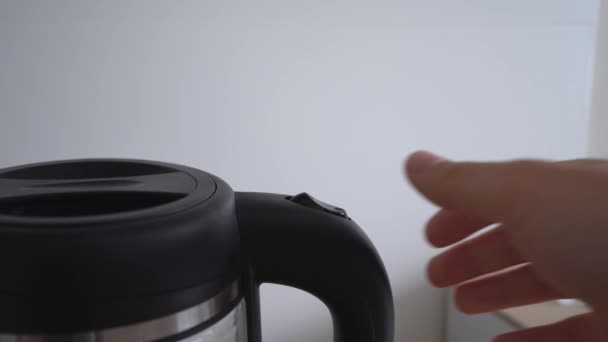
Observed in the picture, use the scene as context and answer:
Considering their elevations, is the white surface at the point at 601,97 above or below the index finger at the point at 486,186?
above

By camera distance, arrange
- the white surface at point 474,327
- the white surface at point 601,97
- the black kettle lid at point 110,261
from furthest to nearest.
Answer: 1. the white surface at point 601,97
2. the white surface at point 474,327
3. the black kettle lid at point 110,261

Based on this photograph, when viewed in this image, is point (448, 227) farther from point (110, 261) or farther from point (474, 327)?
point (474, 327)

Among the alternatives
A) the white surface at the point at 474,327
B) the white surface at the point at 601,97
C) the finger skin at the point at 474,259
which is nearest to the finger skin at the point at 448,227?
the finger skin at the point at 474,259

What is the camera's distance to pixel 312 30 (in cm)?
72

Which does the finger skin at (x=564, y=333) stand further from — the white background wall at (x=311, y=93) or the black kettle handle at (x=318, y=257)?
the white background wall at (x=311, y=93)

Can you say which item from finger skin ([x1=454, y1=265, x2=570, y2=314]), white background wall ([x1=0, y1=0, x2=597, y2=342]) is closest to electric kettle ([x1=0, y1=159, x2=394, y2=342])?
finger skin ([x1=454, y1=265, x2=570, y2=314])

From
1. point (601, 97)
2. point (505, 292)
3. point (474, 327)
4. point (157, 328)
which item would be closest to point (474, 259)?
point (505, 292)

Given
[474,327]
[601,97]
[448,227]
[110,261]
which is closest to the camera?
[110,261]

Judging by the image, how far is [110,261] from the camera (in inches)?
10.5

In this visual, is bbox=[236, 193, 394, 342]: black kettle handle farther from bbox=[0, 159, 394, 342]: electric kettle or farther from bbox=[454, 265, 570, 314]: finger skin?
bbox=[454, 265, 570, 314]: finger skin

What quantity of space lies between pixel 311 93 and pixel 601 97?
0.67m

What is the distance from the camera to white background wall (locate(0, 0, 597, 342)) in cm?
62

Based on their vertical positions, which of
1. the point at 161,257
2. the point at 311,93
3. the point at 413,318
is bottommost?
the point at 413,318

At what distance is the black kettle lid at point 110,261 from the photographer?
0.26m
